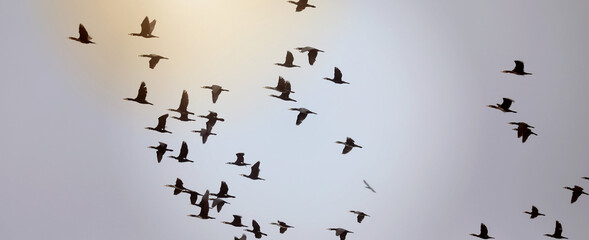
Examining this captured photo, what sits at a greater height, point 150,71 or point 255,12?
point 255,12

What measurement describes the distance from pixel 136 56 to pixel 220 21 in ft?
5.00

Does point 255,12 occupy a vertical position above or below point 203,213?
above

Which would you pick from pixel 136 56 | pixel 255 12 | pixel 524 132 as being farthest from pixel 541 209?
pixel 136 56

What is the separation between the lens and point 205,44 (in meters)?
20.0

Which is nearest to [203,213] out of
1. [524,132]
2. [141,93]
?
[141,93]

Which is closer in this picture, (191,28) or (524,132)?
(524,132)

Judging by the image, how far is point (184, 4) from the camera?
20.0 metres

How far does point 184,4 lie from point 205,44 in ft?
2.42

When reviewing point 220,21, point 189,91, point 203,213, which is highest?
point 220,21

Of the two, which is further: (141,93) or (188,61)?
(188,61)

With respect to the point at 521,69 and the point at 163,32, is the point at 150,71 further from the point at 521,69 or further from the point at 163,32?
the point at 521,69

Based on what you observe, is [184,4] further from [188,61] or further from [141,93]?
[141,93]

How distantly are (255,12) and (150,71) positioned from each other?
201cm

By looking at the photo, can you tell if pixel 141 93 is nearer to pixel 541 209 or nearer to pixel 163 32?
pixel 163 32
